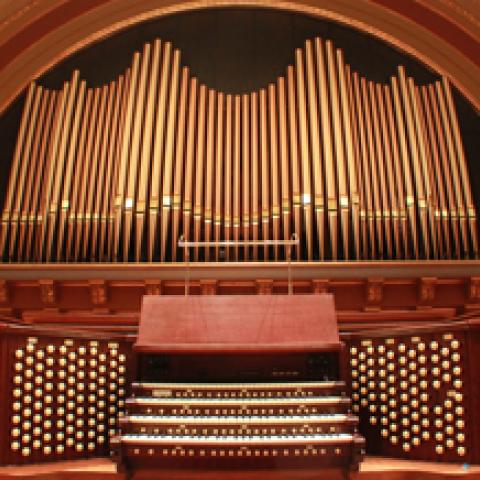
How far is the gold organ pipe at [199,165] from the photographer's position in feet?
16.8

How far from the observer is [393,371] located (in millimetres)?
3555

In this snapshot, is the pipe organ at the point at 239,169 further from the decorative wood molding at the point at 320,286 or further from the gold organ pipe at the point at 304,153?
the decorative wood molding at the point at 320,286

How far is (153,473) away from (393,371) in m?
1.43

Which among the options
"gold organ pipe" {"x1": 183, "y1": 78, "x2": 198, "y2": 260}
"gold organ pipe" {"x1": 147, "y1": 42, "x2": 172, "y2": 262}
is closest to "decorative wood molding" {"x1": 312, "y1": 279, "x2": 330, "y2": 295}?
"gold organ pipe" {"x1": 183, "y1": 78, "x2": 198, "y2": 260}

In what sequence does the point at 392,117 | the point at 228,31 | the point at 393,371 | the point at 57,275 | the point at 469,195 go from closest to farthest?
the point at 393,371, the point at 57,275, the point at 469,195, the point at 392,117, the point at 228,31

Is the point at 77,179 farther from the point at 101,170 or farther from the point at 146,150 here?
the point at 146,150

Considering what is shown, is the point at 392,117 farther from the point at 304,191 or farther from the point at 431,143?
the point at 304,191

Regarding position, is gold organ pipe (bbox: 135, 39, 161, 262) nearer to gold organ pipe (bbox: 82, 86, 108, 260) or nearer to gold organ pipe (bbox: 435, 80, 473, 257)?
gold organ pipe (bbox: 82, 86, 108, 260)

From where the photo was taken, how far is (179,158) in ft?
17.9

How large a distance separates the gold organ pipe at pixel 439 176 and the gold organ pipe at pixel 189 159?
2076 millimetres

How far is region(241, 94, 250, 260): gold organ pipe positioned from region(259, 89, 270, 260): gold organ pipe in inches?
4.8

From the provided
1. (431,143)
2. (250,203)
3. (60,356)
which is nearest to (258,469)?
(60,356)

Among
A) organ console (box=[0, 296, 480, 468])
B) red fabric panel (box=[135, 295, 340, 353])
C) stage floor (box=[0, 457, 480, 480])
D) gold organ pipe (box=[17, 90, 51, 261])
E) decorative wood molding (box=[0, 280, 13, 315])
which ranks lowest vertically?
stage floor (box=[0, 457, 480, 480])

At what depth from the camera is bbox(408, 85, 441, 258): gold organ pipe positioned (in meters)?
5.14
